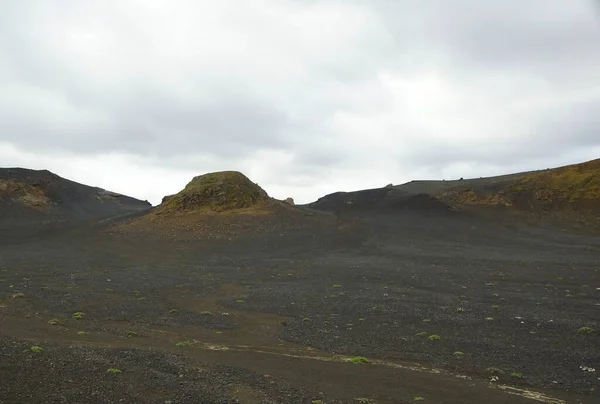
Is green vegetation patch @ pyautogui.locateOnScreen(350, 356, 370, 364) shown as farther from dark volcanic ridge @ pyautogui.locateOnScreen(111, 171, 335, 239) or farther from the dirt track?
dark volcanic ridge @ pyautogui.locateOnScreen(111, 171, 335, 239)

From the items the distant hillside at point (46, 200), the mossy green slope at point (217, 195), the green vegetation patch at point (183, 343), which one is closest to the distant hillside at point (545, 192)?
the mossy green slope at point (217, 195)

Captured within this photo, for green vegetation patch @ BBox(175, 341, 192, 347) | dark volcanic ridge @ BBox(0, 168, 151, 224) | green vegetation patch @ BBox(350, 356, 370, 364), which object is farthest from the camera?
dark volcanic ridge @ BBox(0, 168, 151, 224)

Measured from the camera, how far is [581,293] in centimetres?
2903

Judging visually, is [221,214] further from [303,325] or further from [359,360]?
[359,360]

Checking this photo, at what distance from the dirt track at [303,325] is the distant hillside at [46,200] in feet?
119

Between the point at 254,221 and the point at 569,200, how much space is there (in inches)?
1946

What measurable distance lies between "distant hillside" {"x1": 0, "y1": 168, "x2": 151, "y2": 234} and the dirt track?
36233 millimetres

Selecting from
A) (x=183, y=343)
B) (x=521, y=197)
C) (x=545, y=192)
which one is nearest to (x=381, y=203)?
(x=521, y=197)

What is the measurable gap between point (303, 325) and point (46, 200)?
8796 centimetres

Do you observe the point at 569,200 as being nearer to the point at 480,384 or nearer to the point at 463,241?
the point at 463,241

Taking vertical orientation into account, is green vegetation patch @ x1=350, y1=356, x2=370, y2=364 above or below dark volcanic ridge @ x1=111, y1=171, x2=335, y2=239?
below

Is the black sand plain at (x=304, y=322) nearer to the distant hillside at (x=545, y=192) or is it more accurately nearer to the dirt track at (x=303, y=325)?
the dirt track at (x=303, y=325)

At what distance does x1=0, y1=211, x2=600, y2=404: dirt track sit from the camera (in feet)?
43.5

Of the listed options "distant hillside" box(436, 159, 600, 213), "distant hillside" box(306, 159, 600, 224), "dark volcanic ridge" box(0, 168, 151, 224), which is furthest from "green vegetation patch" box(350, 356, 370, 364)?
"dark volcanic ridge" box(0, 168, 151, 224)
